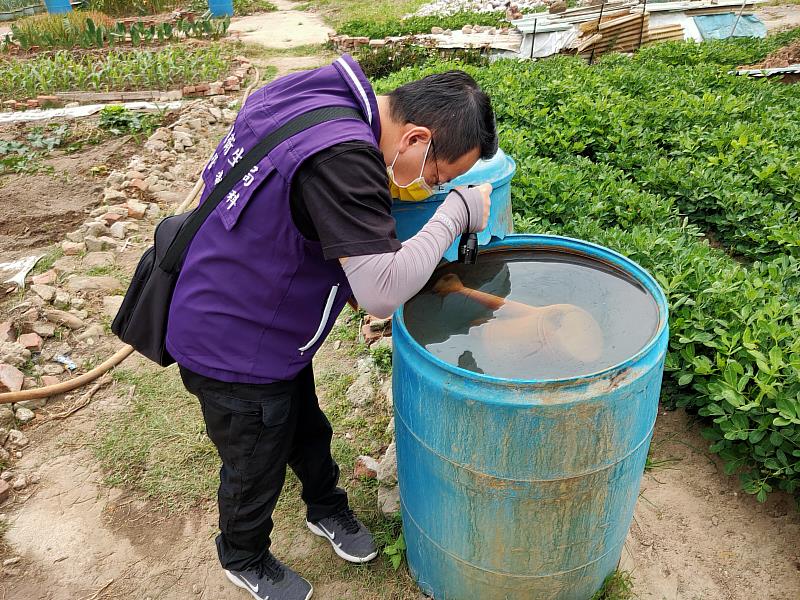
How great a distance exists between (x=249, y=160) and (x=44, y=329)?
290 cm

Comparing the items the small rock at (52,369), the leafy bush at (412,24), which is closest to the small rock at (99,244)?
the small rock at (52,369)

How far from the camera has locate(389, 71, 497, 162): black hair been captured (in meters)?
1.50

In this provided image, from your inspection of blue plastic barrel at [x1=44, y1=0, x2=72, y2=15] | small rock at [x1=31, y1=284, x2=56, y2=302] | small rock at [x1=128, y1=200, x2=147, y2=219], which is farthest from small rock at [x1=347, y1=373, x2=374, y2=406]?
blue plastic barrel at [x1=44, y1=0, x2=72, y2=15]

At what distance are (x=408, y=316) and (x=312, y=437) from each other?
700 millimetres

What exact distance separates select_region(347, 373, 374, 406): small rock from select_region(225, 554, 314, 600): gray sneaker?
103 centimetres

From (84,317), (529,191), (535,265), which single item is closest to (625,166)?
(529,191)

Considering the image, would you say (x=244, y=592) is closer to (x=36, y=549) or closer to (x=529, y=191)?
(x=36, y=549)

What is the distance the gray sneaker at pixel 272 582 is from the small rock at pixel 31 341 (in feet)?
6.81

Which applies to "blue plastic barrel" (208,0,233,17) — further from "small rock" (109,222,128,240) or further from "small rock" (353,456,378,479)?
"small rock" (353,456,378,479)

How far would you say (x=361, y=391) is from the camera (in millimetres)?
3248

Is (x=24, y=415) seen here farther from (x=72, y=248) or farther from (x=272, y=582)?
(x=72, y=248)

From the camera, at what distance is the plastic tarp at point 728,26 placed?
1141 centimetres

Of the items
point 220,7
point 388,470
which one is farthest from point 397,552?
point 220,7

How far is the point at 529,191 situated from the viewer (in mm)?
3527
